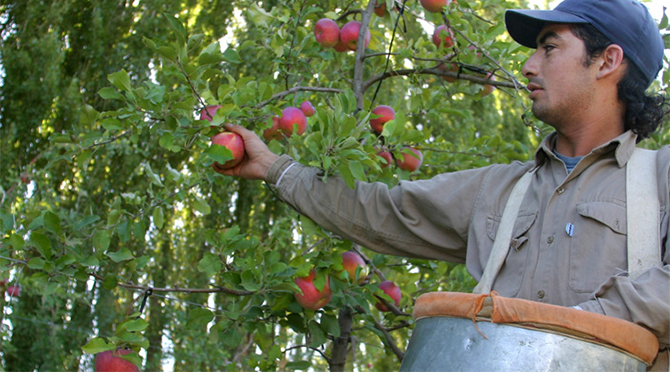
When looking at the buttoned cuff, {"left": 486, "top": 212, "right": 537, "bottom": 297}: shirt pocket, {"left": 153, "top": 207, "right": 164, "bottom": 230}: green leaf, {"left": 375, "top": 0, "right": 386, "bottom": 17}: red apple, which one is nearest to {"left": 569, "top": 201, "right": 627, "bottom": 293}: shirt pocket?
{"left": 486, "top": 212, "right": 537, "bottom": 297}: shirt pocket

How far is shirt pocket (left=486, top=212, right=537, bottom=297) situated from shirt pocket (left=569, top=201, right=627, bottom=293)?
4.1 inches

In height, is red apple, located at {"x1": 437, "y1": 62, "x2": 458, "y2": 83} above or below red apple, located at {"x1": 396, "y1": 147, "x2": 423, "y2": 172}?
above

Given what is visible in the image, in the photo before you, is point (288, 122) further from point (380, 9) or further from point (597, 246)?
point (597, 246)

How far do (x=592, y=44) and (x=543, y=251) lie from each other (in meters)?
0.53

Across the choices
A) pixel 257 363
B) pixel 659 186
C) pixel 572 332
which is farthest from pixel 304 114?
pixel 572 332

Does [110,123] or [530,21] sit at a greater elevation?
[530,21]

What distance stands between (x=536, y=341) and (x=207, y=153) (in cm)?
100

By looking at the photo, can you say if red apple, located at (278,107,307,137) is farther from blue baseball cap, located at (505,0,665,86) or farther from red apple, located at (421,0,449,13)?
blue baseball cap, located at (505,0,665,86)

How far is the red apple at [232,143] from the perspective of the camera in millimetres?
1886

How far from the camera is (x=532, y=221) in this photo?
155 centimetres

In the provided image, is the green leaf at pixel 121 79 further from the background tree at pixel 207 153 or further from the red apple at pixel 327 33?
the red apple at pixel 327 33

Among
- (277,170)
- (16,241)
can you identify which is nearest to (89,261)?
(16,241)

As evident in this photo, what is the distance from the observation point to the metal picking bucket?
1.13 m

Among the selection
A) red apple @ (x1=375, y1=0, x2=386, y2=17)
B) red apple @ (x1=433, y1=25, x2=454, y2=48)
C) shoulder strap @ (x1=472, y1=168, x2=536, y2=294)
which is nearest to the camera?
shoulder strap @ (x1=472, y1=168, x2=536, y2=294)
